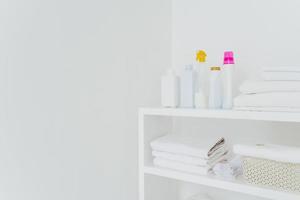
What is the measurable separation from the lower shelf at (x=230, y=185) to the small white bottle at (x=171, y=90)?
0.86 ft

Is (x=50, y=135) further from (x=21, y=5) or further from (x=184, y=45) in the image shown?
(x=184, y=45)

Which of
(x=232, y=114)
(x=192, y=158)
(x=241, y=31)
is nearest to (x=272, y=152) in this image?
(x=232, y=114)

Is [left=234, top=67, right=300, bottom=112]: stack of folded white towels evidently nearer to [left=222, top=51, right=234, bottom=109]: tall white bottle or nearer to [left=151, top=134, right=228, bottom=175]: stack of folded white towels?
[left=222, top=51, right=234, bottom=109]: tall white bottle

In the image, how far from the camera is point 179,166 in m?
1.16

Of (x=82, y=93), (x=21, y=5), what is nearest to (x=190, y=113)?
(x=82, y=93)

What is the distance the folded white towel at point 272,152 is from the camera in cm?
89

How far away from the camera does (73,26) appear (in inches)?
42.0

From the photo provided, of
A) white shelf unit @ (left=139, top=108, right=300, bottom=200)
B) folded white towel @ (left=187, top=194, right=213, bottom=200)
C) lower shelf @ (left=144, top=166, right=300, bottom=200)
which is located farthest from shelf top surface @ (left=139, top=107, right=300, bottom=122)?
folded white towel @ (left=187, top=194, right=213, bottom=200)

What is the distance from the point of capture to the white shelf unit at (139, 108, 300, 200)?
0.93 meters

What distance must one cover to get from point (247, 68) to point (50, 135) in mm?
816

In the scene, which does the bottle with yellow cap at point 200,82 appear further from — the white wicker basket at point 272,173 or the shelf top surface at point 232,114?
the white wicker basket at point 272,173

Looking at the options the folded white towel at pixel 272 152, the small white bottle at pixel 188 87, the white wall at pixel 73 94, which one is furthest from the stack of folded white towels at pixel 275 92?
the white wall at pixel 73 94

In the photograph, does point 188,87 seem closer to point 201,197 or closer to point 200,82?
point 200,82

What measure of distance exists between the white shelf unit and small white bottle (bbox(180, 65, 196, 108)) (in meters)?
0.06
